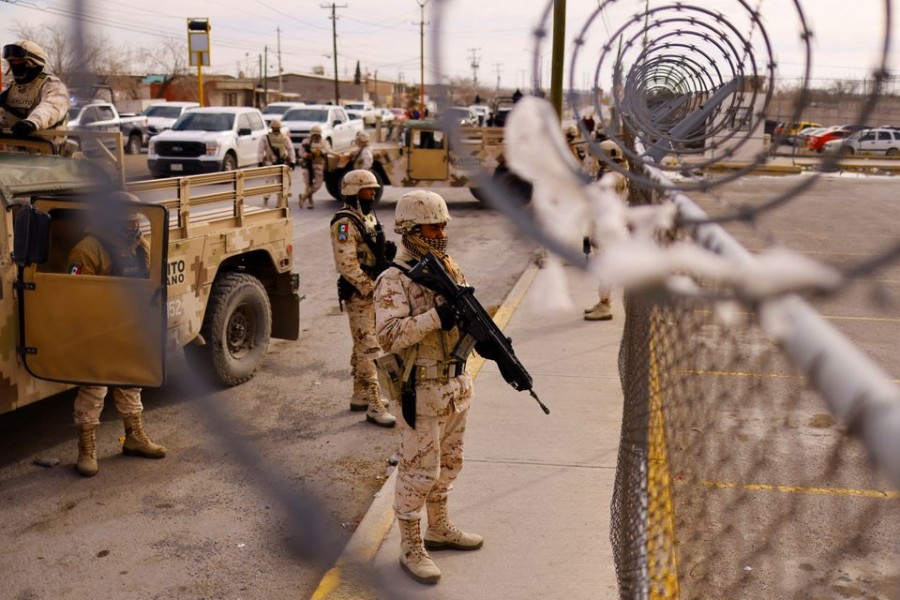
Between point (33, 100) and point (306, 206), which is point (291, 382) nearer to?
point (33, 100)

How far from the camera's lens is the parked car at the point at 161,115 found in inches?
1196

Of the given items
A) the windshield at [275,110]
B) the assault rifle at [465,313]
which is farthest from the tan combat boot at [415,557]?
the windshield at [275,110]

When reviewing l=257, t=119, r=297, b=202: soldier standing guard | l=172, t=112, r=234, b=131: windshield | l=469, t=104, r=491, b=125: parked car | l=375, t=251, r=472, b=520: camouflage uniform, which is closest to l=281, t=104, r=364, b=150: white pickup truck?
l=172, t=112, r=234, b=131: windshield

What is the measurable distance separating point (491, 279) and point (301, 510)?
10923mm

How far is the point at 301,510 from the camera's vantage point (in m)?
1.30

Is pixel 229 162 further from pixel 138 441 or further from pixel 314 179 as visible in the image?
pixel 138 441

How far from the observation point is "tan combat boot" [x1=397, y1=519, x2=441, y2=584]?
4.27 metres

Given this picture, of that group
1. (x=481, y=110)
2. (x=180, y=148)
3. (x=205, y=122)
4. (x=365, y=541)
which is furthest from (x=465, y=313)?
(x=205, y=122)

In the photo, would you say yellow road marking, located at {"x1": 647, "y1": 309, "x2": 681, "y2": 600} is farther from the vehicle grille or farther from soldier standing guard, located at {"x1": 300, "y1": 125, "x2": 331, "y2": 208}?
the vehicle grille

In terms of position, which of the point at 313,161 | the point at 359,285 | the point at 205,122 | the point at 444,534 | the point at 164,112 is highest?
the point at 164,112

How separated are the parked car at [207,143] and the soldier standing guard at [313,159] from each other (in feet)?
16.9

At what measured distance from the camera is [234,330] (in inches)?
290

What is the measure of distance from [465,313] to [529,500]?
141cm

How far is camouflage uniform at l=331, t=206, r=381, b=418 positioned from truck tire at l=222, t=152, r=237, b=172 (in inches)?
712
